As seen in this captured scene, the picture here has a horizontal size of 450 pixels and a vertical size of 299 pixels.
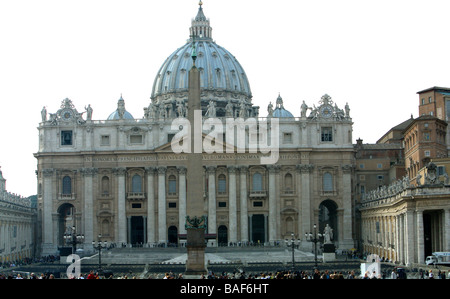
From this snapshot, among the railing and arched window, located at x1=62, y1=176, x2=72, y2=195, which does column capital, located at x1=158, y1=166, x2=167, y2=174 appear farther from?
arched window, located at x1=62, y1=176, x2=72, y2=195

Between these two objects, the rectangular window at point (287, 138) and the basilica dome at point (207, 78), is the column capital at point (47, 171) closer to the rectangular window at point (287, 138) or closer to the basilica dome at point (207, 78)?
the rectangular window at point (287, 138)

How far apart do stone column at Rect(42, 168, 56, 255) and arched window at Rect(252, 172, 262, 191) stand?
24.3m

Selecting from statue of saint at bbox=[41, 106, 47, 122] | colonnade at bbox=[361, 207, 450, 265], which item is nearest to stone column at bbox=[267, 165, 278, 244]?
colonnade at bbox=[361, 207, 450, 265]

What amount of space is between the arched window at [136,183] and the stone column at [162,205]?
2.65m

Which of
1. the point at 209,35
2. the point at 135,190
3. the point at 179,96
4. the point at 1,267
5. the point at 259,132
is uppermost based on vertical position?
the point at 209,35

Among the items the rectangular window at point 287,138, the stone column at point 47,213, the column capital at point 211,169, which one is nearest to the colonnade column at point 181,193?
the column capital at point 211,169

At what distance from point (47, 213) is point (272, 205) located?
26.9 m

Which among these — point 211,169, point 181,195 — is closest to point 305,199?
point 211,169

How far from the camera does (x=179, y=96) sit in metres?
128

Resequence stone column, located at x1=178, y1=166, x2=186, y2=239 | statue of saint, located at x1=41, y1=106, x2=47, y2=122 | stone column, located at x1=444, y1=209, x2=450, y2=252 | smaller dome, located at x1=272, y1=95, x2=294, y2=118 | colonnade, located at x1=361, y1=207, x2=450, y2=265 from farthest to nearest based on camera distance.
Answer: smaller dome, located at x1=272, y1=95, x2=294, y2=118, statue of saint, located at x1=41, y1=106, x2=47, y2=122, stone column, located at x1=178, y1=166, x2=186, y2=239, colonnade, located at x1=361, y1=207, x2=450, y2=265, stone column, located at x1=444, y1=209, x2=450, y2=252

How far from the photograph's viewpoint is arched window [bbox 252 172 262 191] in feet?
331

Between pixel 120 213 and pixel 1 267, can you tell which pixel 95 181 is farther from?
pixel 1 267
